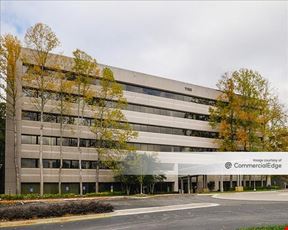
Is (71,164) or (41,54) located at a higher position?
(41,54)

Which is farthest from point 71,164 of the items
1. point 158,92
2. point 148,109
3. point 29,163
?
point 158,92

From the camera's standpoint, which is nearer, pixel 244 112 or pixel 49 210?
pixel 49 210

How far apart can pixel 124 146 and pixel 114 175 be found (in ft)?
13.0

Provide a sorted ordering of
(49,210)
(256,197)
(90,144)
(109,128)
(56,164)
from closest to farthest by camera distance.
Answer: (49,210)
(256,197)
(56,164)
(109,128)
(90,144)

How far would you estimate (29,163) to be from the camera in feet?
152

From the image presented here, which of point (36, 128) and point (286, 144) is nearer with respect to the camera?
point (36, 128)

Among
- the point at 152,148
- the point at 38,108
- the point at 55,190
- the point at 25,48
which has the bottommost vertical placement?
the point at 55,190

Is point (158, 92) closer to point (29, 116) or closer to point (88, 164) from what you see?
point (88, 164)

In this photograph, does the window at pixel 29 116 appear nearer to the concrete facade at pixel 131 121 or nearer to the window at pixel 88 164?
the concrete facade at pixel 131 121

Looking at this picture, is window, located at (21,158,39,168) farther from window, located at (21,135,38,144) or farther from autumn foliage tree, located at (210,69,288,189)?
autumn foliage tree, located at (210,69,288,189)

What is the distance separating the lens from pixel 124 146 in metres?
49.8

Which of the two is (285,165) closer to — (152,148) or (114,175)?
(152,148)

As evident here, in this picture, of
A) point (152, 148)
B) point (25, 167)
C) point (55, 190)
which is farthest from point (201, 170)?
point (25, 167)

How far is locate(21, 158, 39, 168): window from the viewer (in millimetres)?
45906
